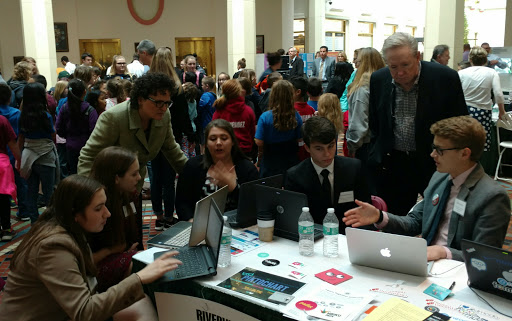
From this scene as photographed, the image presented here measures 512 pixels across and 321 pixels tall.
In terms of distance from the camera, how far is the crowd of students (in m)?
2.10

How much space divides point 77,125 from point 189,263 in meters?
3.63

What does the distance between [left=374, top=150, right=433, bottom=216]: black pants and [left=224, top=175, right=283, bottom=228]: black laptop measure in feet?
2.89

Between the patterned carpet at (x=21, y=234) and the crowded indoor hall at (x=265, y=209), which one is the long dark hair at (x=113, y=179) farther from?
the patterned carpet at (x=21, y=234)

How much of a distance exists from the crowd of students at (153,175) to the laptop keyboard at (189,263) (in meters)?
0.09

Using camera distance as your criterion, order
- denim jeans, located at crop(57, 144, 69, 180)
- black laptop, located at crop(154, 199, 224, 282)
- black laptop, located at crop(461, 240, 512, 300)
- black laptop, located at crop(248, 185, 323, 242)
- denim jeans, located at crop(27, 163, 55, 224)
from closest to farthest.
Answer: black laptop, located at crop(461, 240, 512, 300) < black laptop, located at crop(154, 199, 224, 282) < black laptop, located at crop(248, 185, 323, 242) < denim jeans, located at crop(27, 163, 55, 224) < denim jeans, located at crop(57, 144, 69, 180)

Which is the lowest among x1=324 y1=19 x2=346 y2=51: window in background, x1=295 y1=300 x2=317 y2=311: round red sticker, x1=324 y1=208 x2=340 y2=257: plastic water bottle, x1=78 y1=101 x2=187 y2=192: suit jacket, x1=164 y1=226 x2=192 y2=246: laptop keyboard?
x1=164 y1=226 x2=192 y2=246: laptop keyboard

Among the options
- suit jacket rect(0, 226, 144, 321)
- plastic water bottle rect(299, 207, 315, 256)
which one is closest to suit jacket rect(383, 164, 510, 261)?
plastic water bottle rect(299, 207, 315, 256)

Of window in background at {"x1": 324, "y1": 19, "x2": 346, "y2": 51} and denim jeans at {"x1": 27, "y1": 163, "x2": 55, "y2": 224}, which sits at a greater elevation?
window in background at {"x1": 324, "y1": 19, "x2": 346, "y2": 51}

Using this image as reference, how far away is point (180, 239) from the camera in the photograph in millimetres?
Answer: 2746

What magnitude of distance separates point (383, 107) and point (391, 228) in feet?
2.97

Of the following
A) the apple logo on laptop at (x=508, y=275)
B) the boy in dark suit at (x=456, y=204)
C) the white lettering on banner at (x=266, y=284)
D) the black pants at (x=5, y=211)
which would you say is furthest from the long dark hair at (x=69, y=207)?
the black pants at (x=5, y=211)

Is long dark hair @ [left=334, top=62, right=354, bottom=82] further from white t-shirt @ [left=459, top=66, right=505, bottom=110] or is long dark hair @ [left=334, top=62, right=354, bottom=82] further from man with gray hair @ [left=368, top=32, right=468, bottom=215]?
man with gray hair @ [left=368, top=32, right=468, bottom=215]

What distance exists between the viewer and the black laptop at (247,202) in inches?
107

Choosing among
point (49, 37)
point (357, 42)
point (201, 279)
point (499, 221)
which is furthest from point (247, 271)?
point (357, 42)
